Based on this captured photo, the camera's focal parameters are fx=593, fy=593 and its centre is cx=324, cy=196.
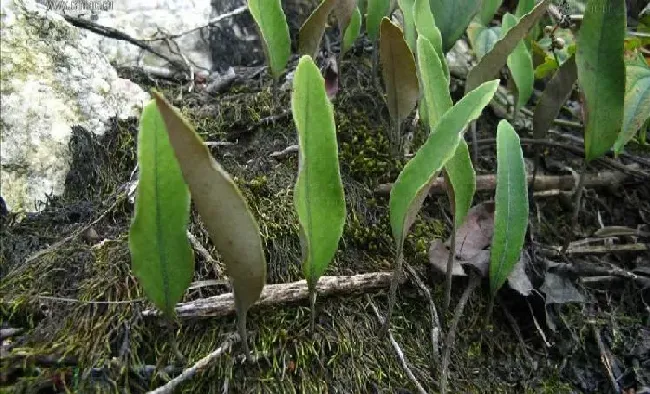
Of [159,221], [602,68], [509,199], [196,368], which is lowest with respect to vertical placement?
[196,368]

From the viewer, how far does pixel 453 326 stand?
1.22 metres

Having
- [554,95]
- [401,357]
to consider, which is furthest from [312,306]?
[554,95]

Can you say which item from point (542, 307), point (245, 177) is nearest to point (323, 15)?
point (245, 177)

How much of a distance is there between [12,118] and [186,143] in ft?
2.38

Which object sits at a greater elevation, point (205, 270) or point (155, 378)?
point (205, 270)

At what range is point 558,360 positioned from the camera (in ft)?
4.37

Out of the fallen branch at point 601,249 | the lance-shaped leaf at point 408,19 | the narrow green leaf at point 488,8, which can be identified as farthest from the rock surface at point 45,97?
the fallen branch at point 601,249

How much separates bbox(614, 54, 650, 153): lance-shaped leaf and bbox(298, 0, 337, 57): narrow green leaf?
0.75m

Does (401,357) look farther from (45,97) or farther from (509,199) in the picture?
(45,97)

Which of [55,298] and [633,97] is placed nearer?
[55,298]

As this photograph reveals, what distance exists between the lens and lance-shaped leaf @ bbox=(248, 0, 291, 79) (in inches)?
56.1

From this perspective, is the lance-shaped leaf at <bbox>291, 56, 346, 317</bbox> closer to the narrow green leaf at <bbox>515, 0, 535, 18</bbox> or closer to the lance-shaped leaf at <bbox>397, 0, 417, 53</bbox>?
the lance-shaped leaf at <bbox>397, 0, 417, 53</bbox>

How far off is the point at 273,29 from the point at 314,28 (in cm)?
10

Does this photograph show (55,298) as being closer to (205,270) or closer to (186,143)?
(205,270)
